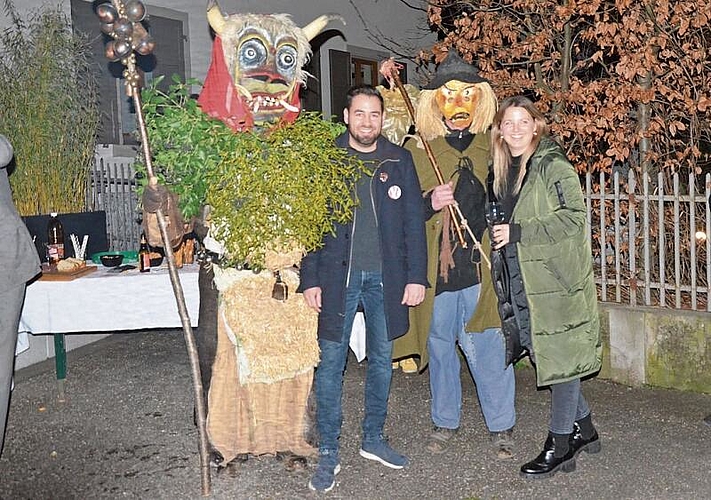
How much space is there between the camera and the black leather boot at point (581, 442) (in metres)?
4.74

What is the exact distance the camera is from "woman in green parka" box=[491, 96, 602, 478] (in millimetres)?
4340

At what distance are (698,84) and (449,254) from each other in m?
3.59

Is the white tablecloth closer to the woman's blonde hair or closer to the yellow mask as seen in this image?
the yellow mask

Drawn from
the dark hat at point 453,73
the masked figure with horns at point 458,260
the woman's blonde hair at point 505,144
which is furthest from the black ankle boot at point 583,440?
the dark hat at point 453,73

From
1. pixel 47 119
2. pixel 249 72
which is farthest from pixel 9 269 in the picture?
pixel 47 119

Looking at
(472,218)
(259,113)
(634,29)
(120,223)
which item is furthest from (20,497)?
(634,29)

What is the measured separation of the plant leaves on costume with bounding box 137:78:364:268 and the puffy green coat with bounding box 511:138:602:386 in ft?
2.94

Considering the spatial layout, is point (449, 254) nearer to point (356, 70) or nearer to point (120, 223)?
point (120, 223)

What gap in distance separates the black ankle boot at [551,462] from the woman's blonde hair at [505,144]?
1307mm

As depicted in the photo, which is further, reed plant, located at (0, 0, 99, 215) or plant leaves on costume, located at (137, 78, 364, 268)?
reed plant, located at (0, 0, 99, 215)

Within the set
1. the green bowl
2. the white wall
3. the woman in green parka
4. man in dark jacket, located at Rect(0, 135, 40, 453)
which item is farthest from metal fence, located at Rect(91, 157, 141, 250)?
the woman in green parka

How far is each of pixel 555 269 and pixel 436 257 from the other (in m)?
0.71

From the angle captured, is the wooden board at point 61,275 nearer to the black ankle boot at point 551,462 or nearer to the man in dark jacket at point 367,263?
the man in dark jacket at point 367,263

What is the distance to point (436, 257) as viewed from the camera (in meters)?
4.82
